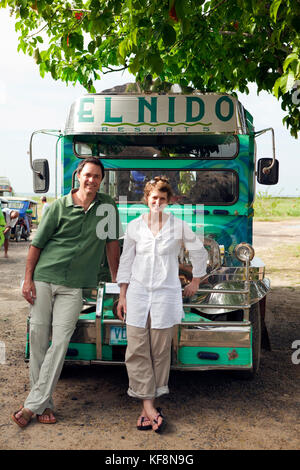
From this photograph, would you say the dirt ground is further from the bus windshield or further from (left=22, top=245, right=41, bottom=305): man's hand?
the bus windshield

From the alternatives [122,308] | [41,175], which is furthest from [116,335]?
[41,175]

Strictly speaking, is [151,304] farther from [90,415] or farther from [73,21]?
[73,21]

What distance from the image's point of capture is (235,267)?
5129 millimetres

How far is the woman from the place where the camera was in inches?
151

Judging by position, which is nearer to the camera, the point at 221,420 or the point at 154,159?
the point at 221,420

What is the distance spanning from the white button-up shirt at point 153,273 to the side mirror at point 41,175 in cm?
312

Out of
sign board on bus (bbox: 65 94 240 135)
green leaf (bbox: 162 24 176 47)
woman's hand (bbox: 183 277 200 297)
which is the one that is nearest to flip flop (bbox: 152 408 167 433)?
woman's hand (bbox: 183 277 200 297)

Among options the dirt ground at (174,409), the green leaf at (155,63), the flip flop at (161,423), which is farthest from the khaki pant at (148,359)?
the green leaf at (155,63)

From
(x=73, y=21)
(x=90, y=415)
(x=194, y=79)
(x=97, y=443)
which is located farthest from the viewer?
(x=194, y=79)

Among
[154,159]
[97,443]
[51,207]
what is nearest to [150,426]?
[97,443]

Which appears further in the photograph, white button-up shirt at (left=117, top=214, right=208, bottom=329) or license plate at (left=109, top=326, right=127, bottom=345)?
license plate at (left=109, top=326, right=127, bottom=345)

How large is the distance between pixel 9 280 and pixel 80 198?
8088 mm

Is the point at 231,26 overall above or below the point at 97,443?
above

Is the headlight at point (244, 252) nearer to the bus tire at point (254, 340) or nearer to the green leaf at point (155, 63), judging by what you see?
the bus tire at point (254, 340)
